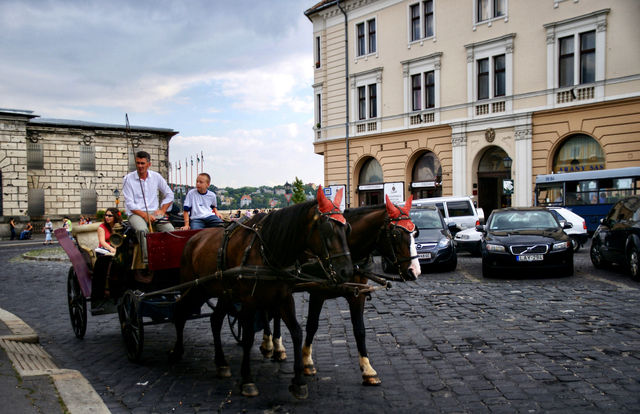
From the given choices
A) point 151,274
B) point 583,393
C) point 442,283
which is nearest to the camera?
point 583,393

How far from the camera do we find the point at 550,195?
25656 millimetres

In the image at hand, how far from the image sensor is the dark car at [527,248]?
40.8 feet

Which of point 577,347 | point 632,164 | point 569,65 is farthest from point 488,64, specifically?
point 577,347

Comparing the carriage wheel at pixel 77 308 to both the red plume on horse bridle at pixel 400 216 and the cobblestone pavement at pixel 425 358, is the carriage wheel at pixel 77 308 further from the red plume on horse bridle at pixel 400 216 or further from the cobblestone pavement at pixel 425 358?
the red plume on horse bridle at pixel 400 216

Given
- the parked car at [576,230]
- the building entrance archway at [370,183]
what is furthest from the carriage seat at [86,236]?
the building entrance archway at [370,183]

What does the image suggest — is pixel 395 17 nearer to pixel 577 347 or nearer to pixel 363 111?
pixel 363 111

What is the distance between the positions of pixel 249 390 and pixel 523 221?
419 inches

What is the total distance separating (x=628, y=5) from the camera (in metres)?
25.0

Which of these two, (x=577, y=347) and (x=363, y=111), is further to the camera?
(x=363, y=111)

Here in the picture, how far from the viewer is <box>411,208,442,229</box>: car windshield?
15.8m

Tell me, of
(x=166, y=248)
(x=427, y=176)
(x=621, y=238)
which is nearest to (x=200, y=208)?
(x=166, y=248)

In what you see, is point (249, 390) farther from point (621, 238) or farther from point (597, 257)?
point (597, 257)

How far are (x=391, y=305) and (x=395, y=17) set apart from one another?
28.6 meters

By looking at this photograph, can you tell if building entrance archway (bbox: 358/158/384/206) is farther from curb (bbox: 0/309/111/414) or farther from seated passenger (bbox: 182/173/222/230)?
curb (bbox: 0/309/111/414)
